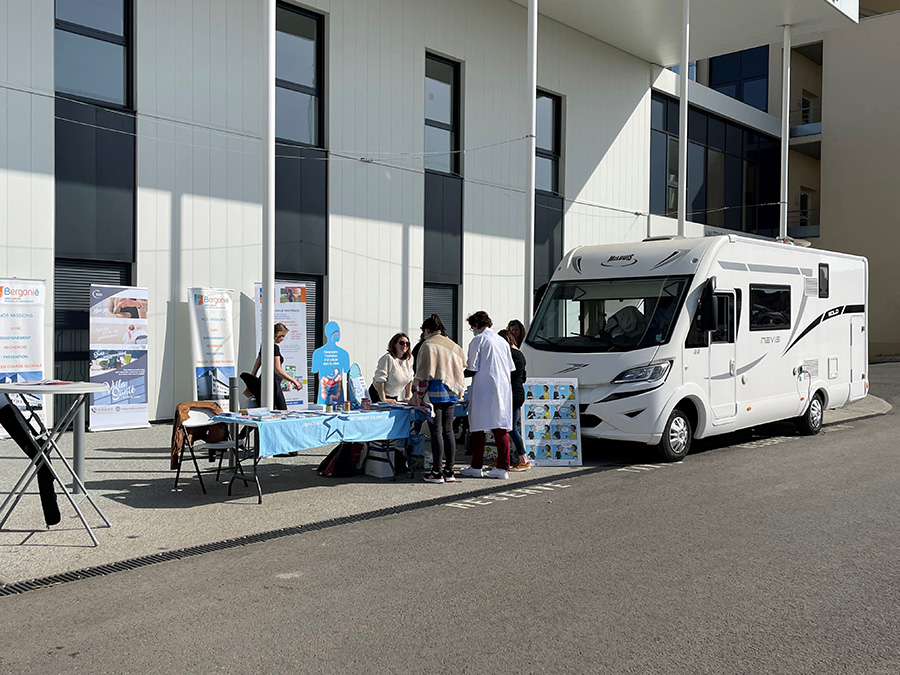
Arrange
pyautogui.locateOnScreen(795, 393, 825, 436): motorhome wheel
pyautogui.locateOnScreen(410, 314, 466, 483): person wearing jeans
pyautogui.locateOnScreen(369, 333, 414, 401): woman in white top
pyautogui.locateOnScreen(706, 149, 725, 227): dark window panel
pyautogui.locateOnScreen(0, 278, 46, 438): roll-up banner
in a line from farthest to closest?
pyautogui.locateOnScreen(706, 149, 725, 227): dark window panel < pyautogui.locateOnScreen(795, 393, 825, 436): motorhome wheel < pyautogui.locateOnScreen(0, 278, 46, 438): roll-up banner < pyautogui.locateOnScreen(369, 333, 414, 401): woman in white top < pyautogui.locateOnScreen(410, 314, 466, 483): person wearing jeans

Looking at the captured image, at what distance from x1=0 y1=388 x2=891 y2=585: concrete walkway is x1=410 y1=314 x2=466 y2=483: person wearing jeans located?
26 cm

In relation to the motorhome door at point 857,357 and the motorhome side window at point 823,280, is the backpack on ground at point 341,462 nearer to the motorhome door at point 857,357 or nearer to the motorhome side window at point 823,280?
the motorhome side window at point 823,280

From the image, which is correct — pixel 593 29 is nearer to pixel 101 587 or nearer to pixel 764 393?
pixel 764 393

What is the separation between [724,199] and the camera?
28453mm

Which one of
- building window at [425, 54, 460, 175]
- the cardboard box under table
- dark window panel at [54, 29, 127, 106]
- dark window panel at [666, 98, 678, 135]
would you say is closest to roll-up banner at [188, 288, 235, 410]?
dark window panel at [54, 29, 127, 106]

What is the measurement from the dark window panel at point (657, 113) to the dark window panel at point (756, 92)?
10.7 metres

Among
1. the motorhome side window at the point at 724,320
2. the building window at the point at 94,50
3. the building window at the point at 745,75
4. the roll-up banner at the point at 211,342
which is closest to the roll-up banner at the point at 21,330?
the roll-up banner at the point at 211,342

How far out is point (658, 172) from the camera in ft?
79.1

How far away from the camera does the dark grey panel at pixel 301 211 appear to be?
1462cm

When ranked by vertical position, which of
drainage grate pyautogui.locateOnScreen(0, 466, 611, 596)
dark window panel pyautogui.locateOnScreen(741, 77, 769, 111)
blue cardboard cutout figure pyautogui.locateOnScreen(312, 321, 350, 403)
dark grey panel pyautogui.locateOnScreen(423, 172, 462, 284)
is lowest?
drainage grate pyautogui.locateOnScreen(0, 466, 611, 596)

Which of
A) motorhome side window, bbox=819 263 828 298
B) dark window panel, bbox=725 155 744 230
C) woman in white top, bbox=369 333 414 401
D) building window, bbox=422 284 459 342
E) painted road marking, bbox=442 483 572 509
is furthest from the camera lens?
dark window panel, bbox=725 155 744 230

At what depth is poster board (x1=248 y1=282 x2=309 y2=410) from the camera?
574 inches

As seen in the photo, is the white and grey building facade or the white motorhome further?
the white and grey building facade

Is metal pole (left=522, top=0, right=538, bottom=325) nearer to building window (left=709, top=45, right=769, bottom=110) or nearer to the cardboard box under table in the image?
the cardboard box under table
